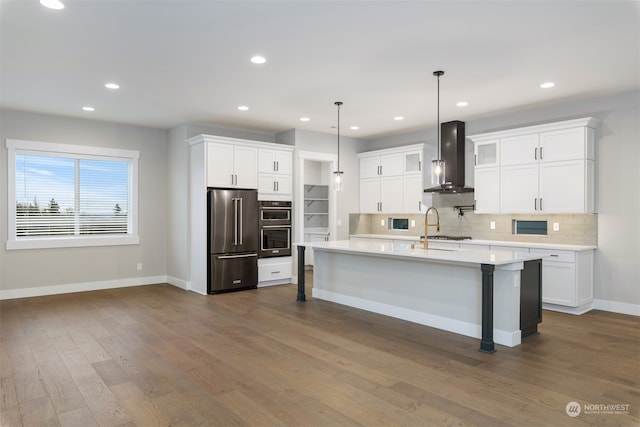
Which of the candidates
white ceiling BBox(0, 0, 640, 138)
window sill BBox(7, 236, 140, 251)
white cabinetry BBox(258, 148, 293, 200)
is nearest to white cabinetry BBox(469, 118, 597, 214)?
white ceiling BBox(0, 0, 640, 138)

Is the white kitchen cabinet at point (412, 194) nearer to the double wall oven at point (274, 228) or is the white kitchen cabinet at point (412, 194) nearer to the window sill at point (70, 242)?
the double wall oven at point (274, 228)

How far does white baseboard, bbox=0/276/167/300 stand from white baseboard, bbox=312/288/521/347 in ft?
11.2

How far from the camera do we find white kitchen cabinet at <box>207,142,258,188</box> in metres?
6.64

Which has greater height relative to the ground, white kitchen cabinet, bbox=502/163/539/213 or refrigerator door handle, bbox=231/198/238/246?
white kitchen cabinet, bbox=502/163/539/213

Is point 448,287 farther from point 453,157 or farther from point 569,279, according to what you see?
point 453,157

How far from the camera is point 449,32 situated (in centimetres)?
348

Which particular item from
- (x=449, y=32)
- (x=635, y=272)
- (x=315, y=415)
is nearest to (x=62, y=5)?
(x=449, y=32)

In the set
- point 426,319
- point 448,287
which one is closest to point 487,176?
point 448,287

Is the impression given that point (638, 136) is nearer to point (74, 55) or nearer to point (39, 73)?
point (74, 55)

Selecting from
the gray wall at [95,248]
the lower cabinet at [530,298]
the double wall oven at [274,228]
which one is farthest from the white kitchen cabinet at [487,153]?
the gray wall at [95,248]

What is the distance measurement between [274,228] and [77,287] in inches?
132

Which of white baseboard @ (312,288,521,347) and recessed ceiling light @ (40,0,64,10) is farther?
white baseboard @ (312,288,521,347)

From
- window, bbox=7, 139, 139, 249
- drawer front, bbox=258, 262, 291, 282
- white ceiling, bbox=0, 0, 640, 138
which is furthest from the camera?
drawer front, bbox=258, 262, 291, 282

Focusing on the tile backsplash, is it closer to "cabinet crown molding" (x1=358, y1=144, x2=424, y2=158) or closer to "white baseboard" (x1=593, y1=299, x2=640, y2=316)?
"white baseboard" (x1=593, y1=299, x2=640, y2=316)
